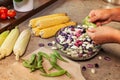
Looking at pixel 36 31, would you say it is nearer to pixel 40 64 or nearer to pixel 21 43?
pixel 21 43

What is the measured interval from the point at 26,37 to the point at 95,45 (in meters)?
0.35

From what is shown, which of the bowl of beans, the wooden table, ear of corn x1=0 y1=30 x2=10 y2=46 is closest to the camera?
the bowl of beans

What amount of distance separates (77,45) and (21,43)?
0.27 m

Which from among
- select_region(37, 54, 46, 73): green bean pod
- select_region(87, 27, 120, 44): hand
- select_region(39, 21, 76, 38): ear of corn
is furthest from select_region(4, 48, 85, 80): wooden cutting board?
select_region(39, 21, 76, 38): ear of corn

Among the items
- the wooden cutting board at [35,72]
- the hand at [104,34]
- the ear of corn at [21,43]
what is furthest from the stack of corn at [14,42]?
the hand at [104,34]

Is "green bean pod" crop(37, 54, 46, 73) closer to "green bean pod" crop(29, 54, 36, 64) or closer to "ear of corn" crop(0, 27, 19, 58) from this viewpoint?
"green bean pod" crop(29, 54, 36, 64)

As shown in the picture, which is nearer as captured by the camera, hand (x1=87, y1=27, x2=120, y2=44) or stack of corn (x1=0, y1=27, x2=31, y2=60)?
hand (x1=87, y1=27, x2=120, y2=44)

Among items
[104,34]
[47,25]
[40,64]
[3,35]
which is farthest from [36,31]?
[104,34]

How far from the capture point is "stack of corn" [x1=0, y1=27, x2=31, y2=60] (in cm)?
101

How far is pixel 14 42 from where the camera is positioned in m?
1.07

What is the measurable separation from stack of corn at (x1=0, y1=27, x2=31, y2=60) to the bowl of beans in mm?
170

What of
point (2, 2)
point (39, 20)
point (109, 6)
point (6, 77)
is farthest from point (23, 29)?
point (109, 6)

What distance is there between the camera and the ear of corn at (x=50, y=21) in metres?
1.17

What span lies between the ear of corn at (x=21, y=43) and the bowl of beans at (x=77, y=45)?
0.16 metres
